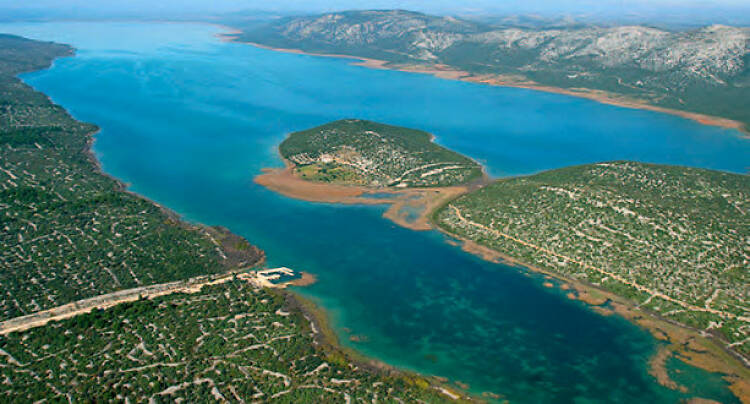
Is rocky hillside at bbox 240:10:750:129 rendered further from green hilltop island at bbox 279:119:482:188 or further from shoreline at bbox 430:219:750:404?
shoreline at bbox 430:219:750:404

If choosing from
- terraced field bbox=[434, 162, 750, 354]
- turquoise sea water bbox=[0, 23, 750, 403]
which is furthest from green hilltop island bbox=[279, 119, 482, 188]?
terraced field bbox=[434, 162, 750, 354]

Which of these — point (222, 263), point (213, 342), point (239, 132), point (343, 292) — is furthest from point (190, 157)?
point (213, 342)

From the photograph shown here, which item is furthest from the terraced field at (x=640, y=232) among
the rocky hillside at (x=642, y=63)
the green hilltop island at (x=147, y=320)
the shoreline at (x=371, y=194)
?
the rocky hillside at (x=642, y=63)

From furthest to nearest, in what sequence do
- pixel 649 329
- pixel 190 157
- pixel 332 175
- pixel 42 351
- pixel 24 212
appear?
1. pixel 190 157
2. pixel 332 175
3. pixel 24 212
4. pixel 649 329
5. pixel 42 351

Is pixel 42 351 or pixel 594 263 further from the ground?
pixel 594 263

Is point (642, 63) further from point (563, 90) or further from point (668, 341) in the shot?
point (668, 341)

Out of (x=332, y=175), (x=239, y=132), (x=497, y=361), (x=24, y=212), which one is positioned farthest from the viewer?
(x=239, y=132)

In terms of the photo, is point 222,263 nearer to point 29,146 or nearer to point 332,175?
point 332,175
